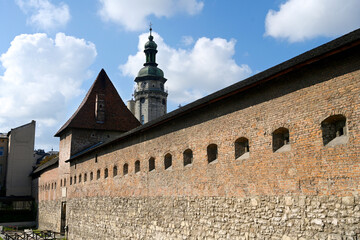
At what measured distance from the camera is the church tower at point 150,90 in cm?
5541

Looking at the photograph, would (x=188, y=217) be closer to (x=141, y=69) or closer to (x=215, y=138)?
(x=215, y=138)

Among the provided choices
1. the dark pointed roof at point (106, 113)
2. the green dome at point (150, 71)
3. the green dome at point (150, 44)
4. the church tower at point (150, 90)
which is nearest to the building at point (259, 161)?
the dark pointed roof at point (106, 113)

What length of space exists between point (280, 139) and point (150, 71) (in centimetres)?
4892

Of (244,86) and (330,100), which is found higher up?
(244,86)

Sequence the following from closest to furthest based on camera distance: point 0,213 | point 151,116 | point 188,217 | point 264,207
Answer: point 264,207 → point 188,217 → point 0,213 → point 151,116

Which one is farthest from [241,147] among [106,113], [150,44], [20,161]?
[150,44]

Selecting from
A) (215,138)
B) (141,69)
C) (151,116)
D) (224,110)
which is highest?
(141,69)

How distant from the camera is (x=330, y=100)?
6.46m

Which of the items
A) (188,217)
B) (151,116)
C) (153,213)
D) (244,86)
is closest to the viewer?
(244,86)

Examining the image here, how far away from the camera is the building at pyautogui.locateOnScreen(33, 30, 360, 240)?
6227mm

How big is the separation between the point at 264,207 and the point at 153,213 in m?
5.28

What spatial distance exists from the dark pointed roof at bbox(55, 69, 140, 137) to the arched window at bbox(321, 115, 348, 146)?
60.0ft

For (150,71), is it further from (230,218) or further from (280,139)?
(280,139)

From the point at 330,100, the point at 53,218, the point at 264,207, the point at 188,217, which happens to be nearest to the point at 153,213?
the point at 188,217
